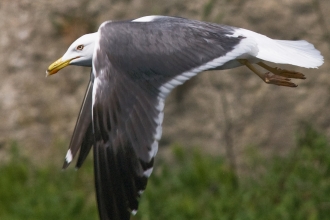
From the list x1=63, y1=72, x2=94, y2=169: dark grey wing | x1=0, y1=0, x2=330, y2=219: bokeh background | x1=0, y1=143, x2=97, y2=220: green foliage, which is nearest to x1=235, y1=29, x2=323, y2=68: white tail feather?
x1=63, y1=72, x2=94, y2=169: dark grey wing

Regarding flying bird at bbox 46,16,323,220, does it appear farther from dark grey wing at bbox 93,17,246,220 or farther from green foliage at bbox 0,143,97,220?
green foliage at bbox 0,143,97,220

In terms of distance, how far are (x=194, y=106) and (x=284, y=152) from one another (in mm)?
706

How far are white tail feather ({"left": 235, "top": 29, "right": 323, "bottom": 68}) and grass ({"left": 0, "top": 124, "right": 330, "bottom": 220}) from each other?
4.83ft

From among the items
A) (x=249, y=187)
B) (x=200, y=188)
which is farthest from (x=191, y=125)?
(x=249, y=187)

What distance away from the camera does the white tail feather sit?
638cm

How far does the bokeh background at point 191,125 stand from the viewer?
8180mm

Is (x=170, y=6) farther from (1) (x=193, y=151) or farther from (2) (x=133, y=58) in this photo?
(2) (x=133, y=58)

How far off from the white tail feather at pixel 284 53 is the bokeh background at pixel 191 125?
1397 millimetres

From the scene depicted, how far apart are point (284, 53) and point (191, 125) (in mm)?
2184

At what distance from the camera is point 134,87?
6.01 metres

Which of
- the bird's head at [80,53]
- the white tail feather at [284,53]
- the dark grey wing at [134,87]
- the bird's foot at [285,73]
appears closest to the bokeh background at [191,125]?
the bird's foot at [285,73]

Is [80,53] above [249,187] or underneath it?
above

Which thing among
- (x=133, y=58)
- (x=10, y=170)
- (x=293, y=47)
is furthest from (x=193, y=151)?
(x=133, y=58)

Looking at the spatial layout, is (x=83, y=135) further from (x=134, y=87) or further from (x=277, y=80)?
(x=277, y=80)
